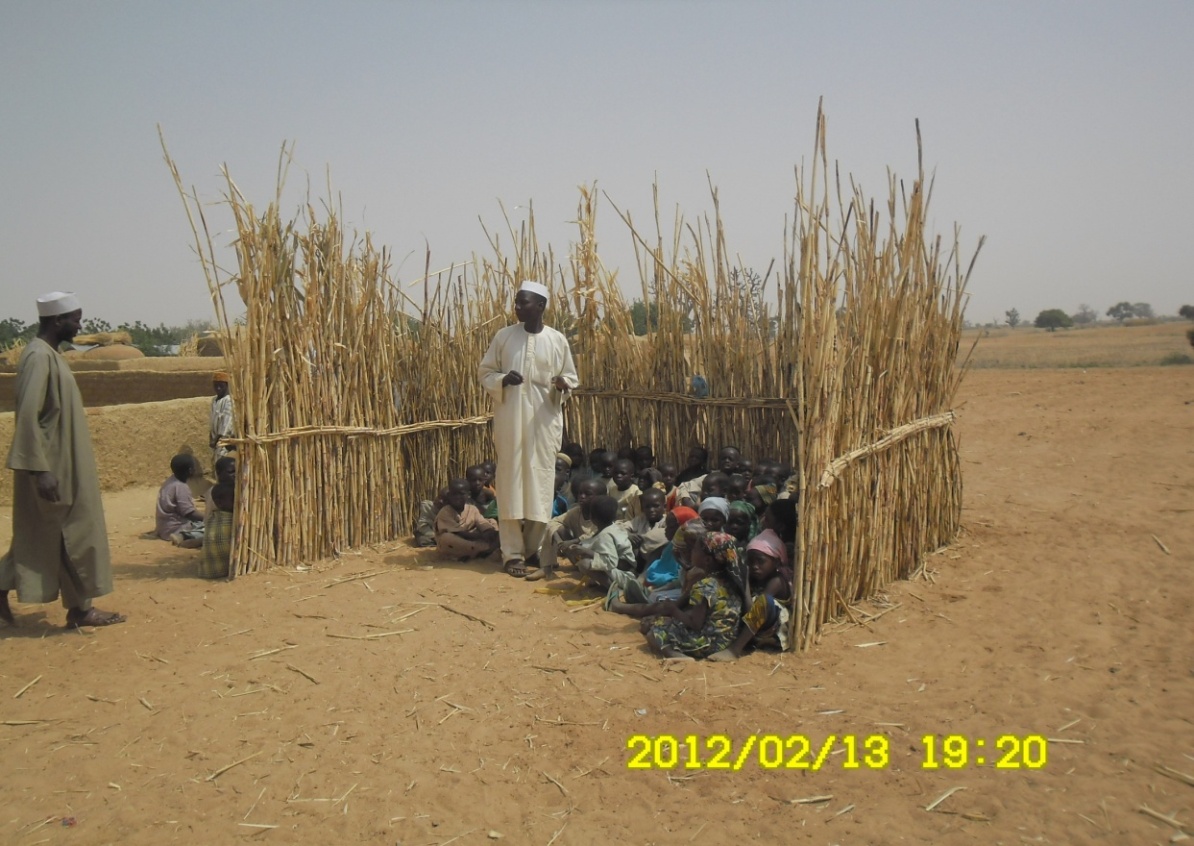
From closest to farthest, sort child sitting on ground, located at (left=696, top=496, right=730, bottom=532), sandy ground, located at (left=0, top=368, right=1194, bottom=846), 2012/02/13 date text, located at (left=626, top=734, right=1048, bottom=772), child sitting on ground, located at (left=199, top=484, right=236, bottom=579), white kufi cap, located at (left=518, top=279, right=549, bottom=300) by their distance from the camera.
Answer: sandy ground, located at (left=0, top=368, right=1194, bottom=846) < 2012/02/13 date text, located at (left=626, top=734, right=1048, bottom=772) < child sitting on ground, located at (left=696, top=496, right=730, bottom=532) < child sitting on ground, located at (left=199, top=484, right=236, bottom=579) < white kufi cap, located at (left=518, top=279, right=549, bottom=300)

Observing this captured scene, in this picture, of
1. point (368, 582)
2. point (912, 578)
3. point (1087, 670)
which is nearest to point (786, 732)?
point (1087, 670)

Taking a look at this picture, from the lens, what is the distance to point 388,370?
6.24m

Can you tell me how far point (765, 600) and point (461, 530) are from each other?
2513 mm

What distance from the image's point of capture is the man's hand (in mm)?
4242

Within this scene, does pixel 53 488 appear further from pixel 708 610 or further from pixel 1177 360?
pixel 1177 360

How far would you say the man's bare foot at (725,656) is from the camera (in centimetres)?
404

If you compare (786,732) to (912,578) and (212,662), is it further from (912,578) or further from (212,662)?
(212,662)

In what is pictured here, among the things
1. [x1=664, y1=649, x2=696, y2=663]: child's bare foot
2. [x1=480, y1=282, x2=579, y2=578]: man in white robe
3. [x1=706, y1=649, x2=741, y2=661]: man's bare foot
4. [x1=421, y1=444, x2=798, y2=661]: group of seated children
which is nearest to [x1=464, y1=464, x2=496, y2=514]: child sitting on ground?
[x1=421, y1=444, x2=798, y2=661]: group of seated children

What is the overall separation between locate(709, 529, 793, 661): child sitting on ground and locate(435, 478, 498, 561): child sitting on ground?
7.48ft

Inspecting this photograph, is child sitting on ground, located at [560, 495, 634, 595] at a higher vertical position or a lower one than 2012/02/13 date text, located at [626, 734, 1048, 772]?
higher

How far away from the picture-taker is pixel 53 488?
4.26m

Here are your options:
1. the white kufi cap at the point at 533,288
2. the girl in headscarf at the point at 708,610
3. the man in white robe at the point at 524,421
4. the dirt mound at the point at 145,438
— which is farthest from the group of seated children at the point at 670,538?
the dirt mound at the point at 145,438

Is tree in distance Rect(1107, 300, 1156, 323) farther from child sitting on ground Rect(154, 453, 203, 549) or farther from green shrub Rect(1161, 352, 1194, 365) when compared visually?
child sitting on ground Rect(154, 453, 203, 549)

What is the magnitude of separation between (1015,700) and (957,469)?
255 centimetres
